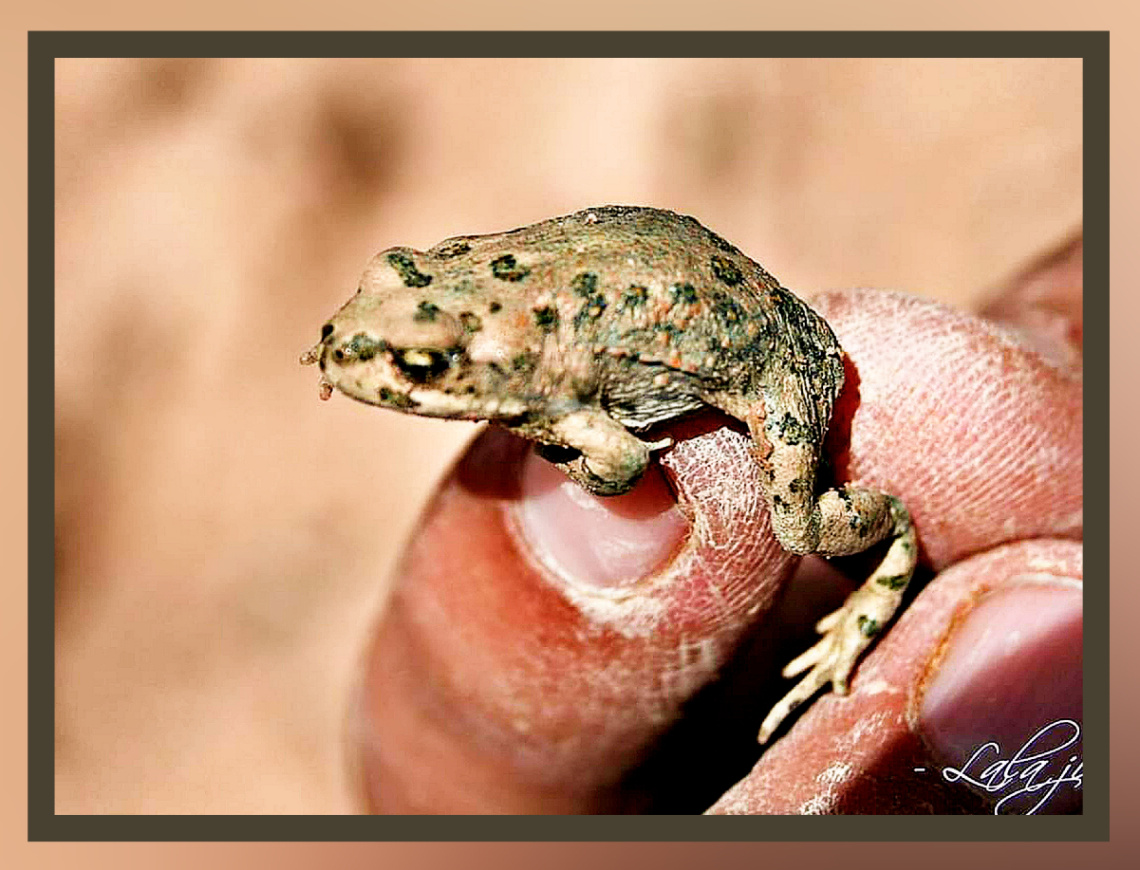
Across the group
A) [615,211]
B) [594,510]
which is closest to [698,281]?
[615,211]

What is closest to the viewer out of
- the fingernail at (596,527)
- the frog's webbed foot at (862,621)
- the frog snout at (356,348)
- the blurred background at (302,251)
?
the frog snout at (356,348)

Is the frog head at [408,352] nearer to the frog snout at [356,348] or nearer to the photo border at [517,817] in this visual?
the frog snout at [356,348]

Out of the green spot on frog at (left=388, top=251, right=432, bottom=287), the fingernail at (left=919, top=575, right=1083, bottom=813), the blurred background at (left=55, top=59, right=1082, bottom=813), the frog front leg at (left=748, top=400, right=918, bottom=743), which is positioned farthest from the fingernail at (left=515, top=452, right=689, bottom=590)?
the blurred background at (left=55, top=59, right=1082, bottom=813)

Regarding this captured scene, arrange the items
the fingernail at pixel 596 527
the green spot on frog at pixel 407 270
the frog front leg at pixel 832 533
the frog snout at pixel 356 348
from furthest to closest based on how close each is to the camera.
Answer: the fingernail at pixel 596 527 → the frog front leg at pixel 832 533 → the green spot on frog at pixel 407 270 → the frog snout at pixel 356 348

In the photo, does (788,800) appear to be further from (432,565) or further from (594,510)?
(432,565)

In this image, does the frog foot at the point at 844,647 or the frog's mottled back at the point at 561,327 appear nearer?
the frog's mottled back at the point at 561,327
